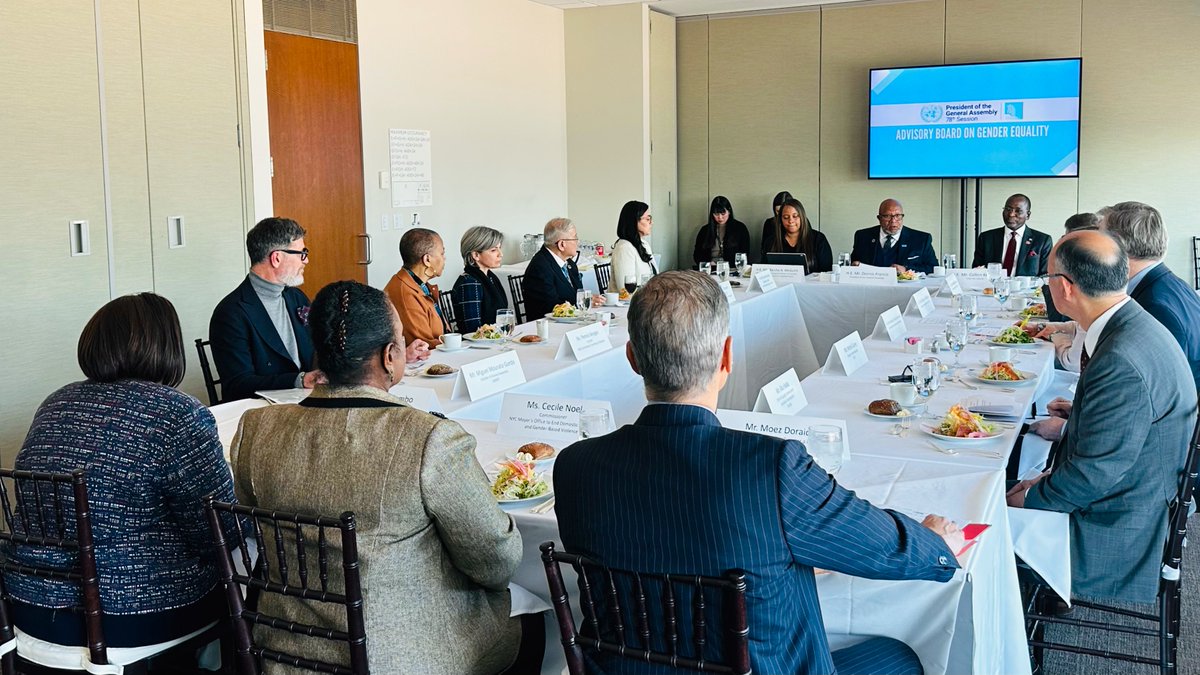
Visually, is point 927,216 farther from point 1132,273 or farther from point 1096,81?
point 1132,273

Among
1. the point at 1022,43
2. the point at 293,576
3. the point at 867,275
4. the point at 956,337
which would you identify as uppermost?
the point at 1022,43

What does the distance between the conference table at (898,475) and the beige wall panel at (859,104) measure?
170 inches

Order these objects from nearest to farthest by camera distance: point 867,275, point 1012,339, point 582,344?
1. point 582,344
2. point 1012,339
3. point 867,275

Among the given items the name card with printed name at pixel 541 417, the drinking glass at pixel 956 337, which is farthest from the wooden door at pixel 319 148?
the drinking glass at pixel 956 337

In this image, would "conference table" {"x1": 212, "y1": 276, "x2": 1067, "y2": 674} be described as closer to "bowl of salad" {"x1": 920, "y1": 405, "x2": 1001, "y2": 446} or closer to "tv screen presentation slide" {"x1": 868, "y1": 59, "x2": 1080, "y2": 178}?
"bowl of salad" {"x1": 920, "y1": 405, "x2": 1001, "y2": 446}

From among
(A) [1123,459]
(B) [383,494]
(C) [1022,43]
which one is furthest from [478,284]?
(C) [1022,43]

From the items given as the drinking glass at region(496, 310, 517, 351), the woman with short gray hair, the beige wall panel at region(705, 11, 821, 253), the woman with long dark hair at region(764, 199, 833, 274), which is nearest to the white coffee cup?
the drinking glass at region(496, 310, 517, 351)

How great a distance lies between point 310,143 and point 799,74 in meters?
4.86

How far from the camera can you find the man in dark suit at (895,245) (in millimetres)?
7859

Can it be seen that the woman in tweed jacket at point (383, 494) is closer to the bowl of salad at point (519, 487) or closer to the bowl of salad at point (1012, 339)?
the bowl of salad at point (519, 487)

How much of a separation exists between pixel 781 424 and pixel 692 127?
8.02 meters

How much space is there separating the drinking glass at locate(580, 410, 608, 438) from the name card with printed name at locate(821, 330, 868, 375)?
137 cm

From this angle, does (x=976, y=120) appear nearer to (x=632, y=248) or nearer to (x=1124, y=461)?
(x=632, y=248)

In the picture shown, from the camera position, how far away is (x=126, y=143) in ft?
16.0
